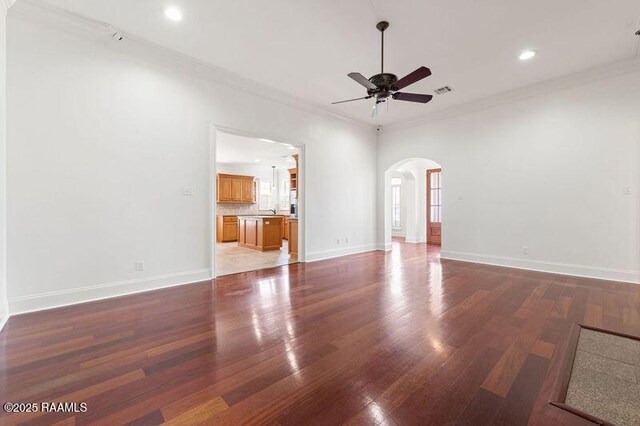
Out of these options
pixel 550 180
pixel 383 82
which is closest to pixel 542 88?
pixel 550 180

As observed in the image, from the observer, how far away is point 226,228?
32.8ft

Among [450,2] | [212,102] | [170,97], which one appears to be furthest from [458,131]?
[170,97]

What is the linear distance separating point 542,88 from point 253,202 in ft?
31.8

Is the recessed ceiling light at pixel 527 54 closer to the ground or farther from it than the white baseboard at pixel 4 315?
farther from it

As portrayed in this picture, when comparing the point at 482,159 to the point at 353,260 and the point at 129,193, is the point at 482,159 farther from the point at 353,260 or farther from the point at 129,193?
the point at 129,193

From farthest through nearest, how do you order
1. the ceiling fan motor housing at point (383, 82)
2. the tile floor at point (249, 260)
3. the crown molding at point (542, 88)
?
1. the tile floor at point (249, 260)
2. the crown molding at point (542, 88)
3. the ceiling fan motor housing at point (383, 82)

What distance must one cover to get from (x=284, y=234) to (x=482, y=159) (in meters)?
6.93

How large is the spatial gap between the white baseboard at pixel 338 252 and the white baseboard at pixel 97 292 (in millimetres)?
2299

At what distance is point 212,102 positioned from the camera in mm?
4355

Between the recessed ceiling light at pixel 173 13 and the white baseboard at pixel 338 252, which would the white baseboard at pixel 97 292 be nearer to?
the white baseboard at pixel 338 252

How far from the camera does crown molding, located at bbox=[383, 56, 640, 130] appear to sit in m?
4.18

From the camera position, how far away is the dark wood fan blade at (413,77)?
2958mm

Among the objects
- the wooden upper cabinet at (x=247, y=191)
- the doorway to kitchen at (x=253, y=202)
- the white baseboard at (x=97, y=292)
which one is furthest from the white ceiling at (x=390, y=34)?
the wooden upper cabinet at (x=247, y=191)

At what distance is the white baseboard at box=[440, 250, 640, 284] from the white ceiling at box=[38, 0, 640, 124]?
327cm
